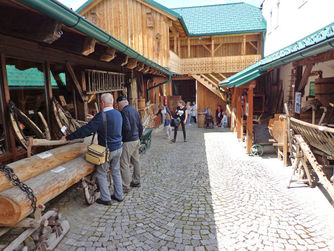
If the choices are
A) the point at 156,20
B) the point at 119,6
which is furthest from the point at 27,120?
the point at 119,6

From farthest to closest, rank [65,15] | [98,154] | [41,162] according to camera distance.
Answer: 1. [98,154]
2. [41,162]
3. [65,15]

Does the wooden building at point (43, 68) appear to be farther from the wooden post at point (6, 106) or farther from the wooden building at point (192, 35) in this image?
the wooden building at point (192, 35)

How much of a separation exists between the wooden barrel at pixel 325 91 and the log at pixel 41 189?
646 centimetres

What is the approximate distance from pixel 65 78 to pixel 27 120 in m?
1.92

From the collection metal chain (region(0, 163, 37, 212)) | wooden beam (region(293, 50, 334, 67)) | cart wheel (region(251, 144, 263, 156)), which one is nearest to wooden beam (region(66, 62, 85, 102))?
metal chain (region(0, 163, 37, 212))

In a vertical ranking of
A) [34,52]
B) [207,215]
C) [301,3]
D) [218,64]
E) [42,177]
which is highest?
[301,3]

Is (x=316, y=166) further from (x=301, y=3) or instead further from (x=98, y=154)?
(x=301, y=3)

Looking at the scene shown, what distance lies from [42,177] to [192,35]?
16588mm

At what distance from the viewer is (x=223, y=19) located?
19.3 meters

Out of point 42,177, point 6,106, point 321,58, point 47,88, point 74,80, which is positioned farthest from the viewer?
point 321,58

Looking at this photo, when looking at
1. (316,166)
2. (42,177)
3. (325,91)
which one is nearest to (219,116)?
(325,91)

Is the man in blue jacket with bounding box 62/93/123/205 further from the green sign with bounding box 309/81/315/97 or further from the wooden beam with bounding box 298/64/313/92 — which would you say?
the green sign with bounding box 309/81/315/97

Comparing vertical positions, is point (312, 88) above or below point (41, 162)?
above

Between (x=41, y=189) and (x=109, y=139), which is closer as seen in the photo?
(x=41, y=189)
